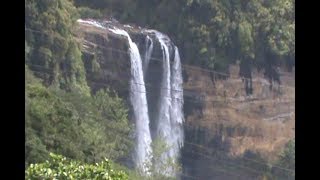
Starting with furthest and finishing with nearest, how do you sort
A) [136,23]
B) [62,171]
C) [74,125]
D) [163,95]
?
1. [163,95]
2. [136,23]
3. [74,125]
4. [62,171]

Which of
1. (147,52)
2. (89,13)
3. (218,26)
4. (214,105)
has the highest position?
(89,13)

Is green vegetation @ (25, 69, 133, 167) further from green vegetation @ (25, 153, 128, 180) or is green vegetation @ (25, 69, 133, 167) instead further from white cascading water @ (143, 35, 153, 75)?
green vegetation @ (25, 153, 128, 180)

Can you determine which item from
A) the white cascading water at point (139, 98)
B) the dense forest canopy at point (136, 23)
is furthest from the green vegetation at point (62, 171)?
the white cascading water at point (139, 98)

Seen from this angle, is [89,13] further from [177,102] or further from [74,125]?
[74,125]

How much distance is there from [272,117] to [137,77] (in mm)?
1377

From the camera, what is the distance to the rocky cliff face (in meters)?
7.18

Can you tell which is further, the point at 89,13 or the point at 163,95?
the point at 163,95

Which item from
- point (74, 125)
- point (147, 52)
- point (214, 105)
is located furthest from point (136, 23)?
point (74, 125)

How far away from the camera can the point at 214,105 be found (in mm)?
7609

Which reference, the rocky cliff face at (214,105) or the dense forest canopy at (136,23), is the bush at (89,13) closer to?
the dense forest canopy at (136,23)

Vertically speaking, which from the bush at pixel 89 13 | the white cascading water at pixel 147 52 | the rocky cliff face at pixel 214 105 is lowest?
the rocky cliff face at pixel 214 105

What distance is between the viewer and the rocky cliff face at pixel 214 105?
7176 millimetres
